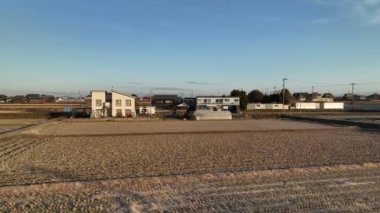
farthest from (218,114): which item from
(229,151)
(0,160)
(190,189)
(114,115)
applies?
(190,189)

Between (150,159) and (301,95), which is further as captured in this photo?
(301,95)

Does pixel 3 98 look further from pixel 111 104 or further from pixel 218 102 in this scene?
pixel 111 104

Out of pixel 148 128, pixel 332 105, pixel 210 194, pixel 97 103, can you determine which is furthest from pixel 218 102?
pixel 210 194

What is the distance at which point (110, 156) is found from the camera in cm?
1413

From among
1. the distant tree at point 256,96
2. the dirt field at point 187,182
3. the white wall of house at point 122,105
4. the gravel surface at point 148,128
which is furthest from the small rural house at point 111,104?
the distant tree at point 256,96

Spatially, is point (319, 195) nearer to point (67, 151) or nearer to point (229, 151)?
point (229, 151)

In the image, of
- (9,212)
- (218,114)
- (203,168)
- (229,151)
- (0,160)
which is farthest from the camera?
(218,114)

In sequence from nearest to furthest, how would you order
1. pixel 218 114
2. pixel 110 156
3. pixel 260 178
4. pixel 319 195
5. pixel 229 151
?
pixel 319 195 < pixel 260 178 < pixel 110 156 < pixel 229 151 < pixel 218 114

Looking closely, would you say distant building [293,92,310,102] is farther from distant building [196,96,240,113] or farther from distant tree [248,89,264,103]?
distant building [196,96,240,113]

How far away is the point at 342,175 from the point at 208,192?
3.98 meters

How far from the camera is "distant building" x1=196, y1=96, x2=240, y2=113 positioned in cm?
6334

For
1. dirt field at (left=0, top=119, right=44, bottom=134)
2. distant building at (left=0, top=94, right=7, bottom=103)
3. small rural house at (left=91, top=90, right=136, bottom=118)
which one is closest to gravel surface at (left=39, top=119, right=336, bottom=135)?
dirt field at (left=0, top=119, right=44, bottom=134)

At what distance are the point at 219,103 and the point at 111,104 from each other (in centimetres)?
2196

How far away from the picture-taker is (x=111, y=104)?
159 feet
